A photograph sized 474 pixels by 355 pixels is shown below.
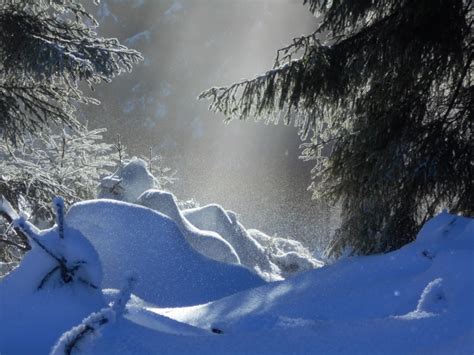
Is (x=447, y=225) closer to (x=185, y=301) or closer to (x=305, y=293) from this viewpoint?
(x=305, y=293)

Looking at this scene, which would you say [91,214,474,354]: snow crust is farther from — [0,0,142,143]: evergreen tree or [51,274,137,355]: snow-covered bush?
[0,0,142,143]: evergreen tree

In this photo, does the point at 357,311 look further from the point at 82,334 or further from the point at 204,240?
the point at 204,240

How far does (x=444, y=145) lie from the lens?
4.37 metres

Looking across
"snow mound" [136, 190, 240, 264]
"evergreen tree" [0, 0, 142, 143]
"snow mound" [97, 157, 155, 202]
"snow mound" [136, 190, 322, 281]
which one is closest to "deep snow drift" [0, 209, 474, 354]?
"snow mound" [136, 190, 322, 281]

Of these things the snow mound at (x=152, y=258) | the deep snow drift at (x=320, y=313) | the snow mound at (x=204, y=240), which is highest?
the snow mound at (x=204, y=240)

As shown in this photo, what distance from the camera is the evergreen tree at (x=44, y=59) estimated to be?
519cm

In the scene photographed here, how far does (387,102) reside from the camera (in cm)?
475

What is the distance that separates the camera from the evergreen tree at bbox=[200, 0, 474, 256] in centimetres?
435

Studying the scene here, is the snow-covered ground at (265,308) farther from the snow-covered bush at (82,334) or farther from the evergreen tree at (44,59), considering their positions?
the evergreen tree at (44,59)

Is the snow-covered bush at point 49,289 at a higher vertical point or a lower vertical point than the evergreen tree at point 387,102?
lower

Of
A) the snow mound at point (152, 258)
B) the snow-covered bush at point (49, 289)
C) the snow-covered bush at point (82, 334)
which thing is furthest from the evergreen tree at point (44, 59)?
the snow-covered bush at point (82, 334)

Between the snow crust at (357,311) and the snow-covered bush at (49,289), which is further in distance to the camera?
the snow-covered bush at (49,289)

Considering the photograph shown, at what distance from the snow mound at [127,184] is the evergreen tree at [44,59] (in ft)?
11.9

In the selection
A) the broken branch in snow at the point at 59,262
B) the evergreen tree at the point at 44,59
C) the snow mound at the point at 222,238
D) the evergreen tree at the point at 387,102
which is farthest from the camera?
the snow mound at the point at 222,238
